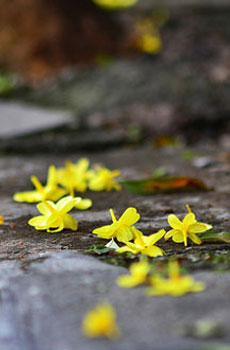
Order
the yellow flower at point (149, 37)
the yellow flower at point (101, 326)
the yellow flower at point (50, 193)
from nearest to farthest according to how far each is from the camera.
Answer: the yellow flower at point (101, 326), the yellow flower at point (50, 193), the yellow flower at point (149, 37)

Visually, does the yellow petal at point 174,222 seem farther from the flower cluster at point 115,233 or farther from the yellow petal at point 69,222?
the yellow petal at point 69,222

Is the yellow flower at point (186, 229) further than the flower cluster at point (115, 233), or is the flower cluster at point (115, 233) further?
the yellow flower at point (186, 229)

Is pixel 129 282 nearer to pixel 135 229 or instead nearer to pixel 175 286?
pixel 175 286

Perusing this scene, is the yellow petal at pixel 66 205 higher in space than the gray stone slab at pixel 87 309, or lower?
higher

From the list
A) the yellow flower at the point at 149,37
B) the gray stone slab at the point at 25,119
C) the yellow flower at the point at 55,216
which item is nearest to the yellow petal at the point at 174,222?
the yellow flower at the point at 55,216

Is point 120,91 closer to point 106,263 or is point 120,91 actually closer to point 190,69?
point 190,69

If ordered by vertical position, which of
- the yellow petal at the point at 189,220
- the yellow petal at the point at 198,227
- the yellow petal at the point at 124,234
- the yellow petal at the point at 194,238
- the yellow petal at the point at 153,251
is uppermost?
the yellow petal at the point at 189,220

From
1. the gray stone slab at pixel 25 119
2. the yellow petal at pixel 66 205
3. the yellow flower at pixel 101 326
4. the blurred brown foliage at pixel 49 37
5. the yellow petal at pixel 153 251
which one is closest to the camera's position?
the yellow flower at pixel 101 326
